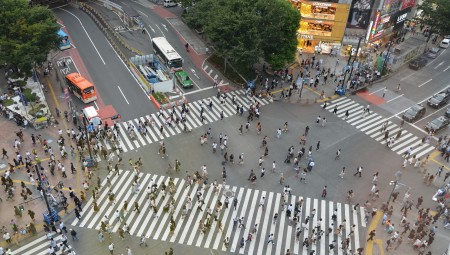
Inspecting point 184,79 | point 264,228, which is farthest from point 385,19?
point 264,228

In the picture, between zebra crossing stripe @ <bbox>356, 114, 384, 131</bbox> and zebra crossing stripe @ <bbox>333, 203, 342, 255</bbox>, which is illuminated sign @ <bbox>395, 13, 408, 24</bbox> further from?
zebra crossing stripe @ <bbox>333, 203, 342, 255</bbox>

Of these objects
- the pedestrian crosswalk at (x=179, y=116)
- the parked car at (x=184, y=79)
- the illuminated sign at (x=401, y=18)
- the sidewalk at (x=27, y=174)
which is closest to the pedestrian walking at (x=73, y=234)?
the sidewalk at (x=27, y=174)

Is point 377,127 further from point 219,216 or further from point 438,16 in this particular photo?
point 438,16

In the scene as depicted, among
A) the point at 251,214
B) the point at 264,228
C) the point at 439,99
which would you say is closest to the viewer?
the point at 264,228

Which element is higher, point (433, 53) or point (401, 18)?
point (401, 18)

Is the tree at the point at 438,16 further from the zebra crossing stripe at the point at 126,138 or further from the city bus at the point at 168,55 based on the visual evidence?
the zebra crossing stripe at the point at 126,138

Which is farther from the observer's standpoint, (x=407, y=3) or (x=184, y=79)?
(x=407, y=3)

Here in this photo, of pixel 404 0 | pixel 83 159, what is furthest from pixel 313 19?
pixel 83 159
